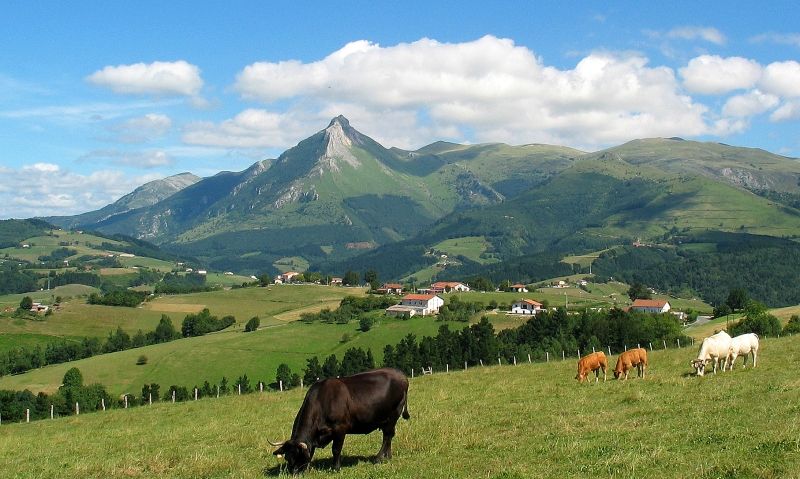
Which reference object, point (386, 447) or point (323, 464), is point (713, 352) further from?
point (323, 464)

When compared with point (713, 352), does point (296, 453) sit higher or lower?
higher

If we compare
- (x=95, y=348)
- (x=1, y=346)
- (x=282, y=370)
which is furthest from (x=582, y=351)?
(x=1, y=346)

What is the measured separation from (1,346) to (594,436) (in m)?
158

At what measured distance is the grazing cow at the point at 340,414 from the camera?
16.3 meters

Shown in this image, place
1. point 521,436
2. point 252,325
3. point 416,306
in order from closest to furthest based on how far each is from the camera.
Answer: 1. point 521,436
2. point 252,325
3. point 416,306

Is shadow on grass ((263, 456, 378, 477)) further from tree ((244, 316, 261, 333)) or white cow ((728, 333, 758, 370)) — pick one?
tree ((244, 316, 261, 333))

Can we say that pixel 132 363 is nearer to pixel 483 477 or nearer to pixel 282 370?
pixel 282 370

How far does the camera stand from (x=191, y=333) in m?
168

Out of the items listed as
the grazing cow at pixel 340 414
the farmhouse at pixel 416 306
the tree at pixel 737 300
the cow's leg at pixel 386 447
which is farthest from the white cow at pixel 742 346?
the tree at pixel 737 300

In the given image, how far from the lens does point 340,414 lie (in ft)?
A: 54.2

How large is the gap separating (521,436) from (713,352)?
14694 millimetres

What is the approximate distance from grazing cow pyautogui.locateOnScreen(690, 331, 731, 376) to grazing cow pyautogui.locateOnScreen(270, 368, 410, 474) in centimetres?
1716

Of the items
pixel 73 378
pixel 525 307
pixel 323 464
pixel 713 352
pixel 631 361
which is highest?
pixel 713 352

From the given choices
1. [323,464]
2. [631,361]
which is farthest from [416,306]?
[323,464]
